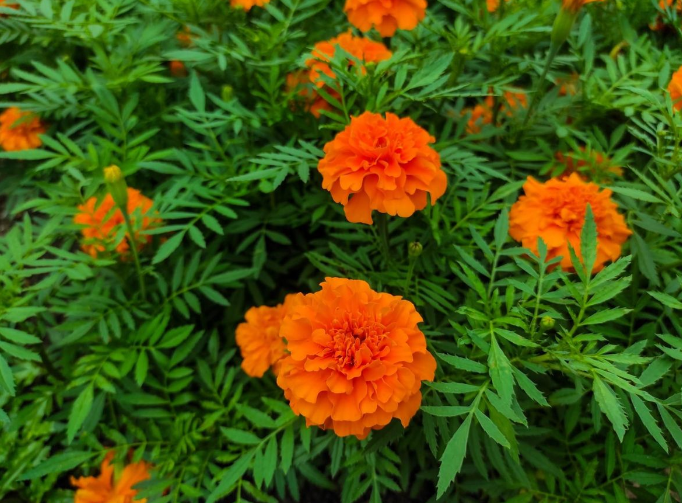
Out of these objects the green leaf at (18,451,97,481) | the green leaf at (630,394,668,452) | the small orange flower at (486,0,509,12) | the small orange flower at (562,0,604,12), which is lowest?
the green leaf at (18,451,97,481)

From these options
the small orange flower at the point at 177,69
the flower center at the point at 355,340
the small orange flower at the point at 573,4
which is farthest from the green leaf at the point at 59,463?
the small orange flower at the point at 573,4

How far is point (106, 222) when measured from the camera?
112 centimetres

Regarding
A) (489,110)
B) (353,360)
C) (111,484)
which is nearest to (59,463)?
(111,484)

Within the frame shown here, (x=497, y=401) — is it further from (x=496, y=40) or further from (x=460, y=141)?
(x=496, y=40)

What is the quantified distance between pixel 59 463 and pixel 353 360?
2.29 feet

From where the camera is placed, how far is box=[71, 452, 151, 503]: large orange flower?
1.05m

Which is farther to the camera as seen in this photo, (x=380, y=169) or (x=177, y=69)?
(x=177, y=69)

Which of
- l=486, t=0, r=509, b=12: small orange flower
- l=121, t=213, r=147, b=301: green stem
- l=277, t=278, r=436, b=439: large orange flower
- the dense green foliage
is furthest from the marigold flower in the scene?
l=486, t=0, r=509, b=12: small orange flower

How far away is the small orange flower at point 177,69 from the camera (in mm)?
1499

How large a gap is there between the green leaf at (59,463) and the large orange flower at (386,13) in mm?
1099

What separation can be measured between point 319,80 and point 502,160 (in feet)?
1.70

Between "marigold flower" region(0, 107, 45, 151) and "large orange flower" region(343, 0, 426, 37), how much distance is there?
89cm

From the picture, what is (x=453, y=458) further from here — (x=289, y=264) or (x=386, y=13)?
(x=386, y=13)

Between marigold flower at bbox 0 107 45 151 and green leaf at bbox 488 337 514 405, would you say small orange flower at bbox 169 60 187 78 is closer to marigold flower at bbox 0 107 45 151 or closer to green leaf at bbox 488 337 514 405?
marigold flower at bbox 0 107 45 151
